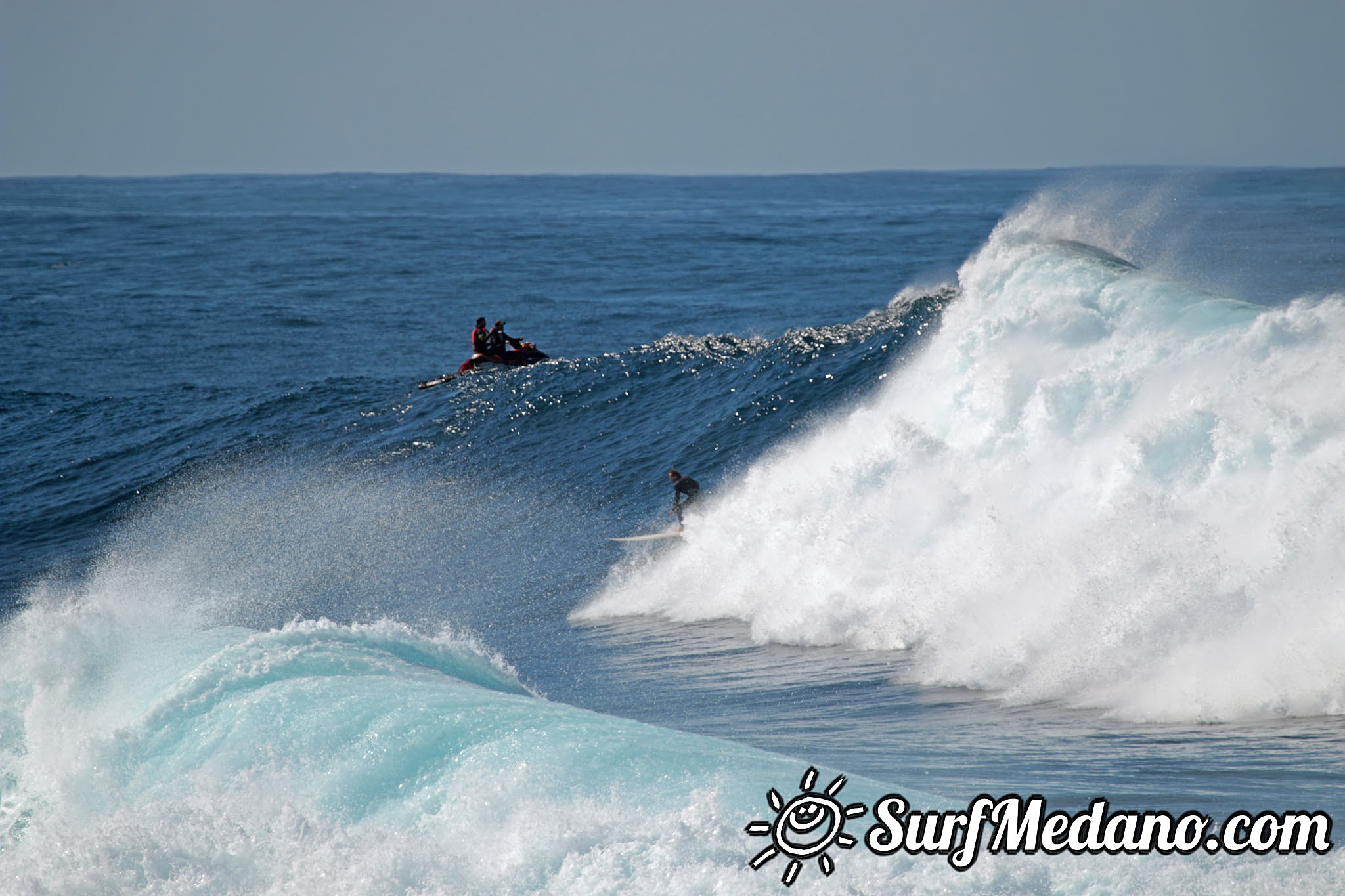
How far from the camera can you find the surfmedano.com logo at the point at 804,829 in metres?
4.96

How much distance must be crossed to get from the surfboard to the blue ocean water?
140 mm

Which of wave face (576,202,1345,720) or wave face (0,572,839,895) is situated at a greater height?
wave face (576,202,1345,720)

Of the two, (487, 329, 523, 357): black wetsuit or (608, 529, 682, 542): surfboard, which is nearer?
(608, 529, 682, 542): surfboard

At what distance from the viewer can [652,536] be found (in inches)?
586

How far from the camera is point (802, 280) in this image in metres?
38.3

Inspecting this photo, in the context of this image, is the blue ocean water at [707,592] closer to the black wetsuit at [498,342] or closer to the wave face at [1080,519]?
the wave face at [1080,519]

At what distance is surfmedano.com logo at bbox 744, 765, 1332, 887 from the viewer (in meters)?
4.89

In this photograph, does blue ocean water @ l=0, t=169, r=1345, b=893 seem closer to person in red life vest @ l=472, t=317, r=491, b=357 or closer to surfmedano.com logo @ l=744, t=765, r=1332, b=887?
surfmedano.com logo @ l=744, t=765, r=1332, b=887

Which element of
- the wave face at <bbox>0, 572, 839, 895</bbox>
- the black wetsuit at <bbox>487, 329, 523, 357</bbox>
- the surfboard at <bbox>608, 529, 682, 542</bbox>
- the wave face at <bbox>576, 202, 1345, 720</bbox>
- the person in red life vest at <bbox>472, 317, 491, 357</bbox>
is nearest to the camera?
the wave face at <bbox>0, 572, 839, 895</bbox>

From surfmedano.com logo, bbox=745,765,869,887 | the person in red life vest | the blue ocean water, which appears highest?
the person in red life vest

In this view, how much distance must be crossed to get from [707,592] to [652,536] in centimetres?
209

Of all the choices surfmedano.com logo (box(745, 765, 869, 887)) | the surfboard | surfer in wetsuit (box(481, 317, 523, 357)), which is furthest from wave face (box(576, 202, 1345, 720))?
surfer in wetsuit (box(481, 317, 523, 357))

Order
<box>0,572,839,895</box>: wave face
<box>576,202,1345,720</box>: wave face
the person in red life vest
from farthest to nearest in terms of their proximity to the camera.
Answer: the person in red life vest, <box>576,202,1345,720</box>: wave face, <box>0,572,839,895</box>: wave face

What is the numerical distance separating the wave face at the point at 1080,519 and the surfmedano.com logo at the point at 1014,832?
237 centimetres
